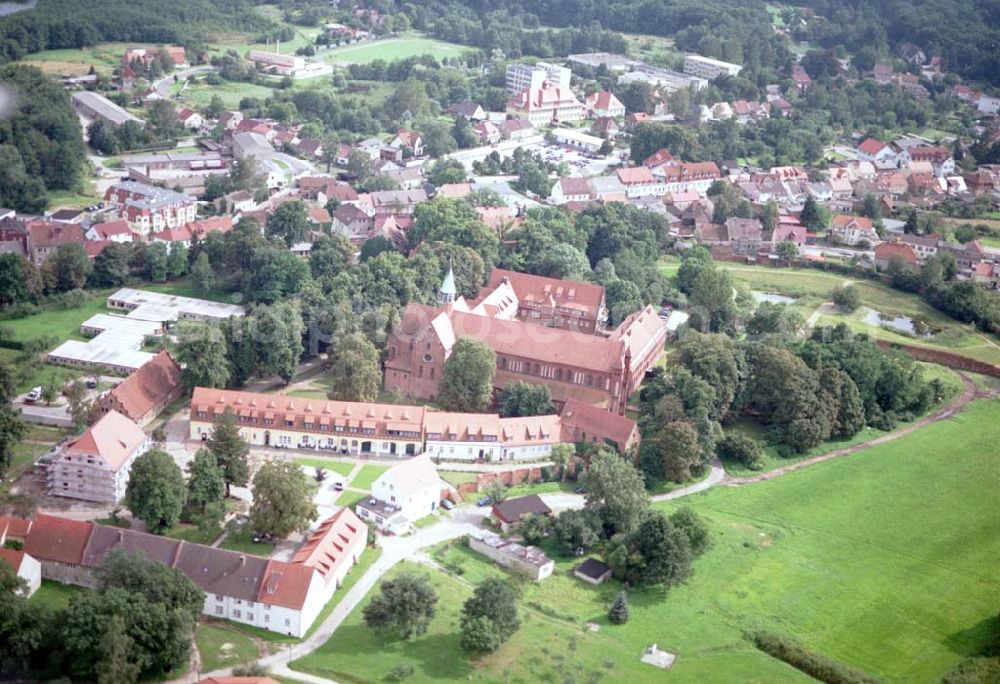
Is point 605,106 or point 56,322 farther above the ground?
point 605,106

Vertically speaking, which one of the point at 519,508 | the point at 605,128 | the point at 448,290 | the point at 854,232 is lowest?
the point at 519,508

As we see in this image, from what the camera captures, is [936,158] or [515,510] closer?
[515,510]

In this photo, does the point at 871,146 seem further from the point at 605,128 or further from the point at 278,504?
the point at 278,504

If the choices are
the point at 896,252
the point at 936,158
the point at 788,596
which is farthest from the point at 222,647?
the point at 936,158

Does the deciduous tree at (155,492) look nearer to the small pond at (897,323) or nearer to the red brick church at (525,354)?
the red brick church at (525,354)

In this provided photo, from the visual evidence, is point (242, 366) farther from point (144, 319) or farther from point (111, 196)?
point (111, 196)

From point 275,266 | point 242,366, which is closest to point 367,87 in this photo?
point 275,266

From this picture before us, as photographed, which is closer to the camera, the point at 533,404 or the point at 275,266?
the point at 533,404
